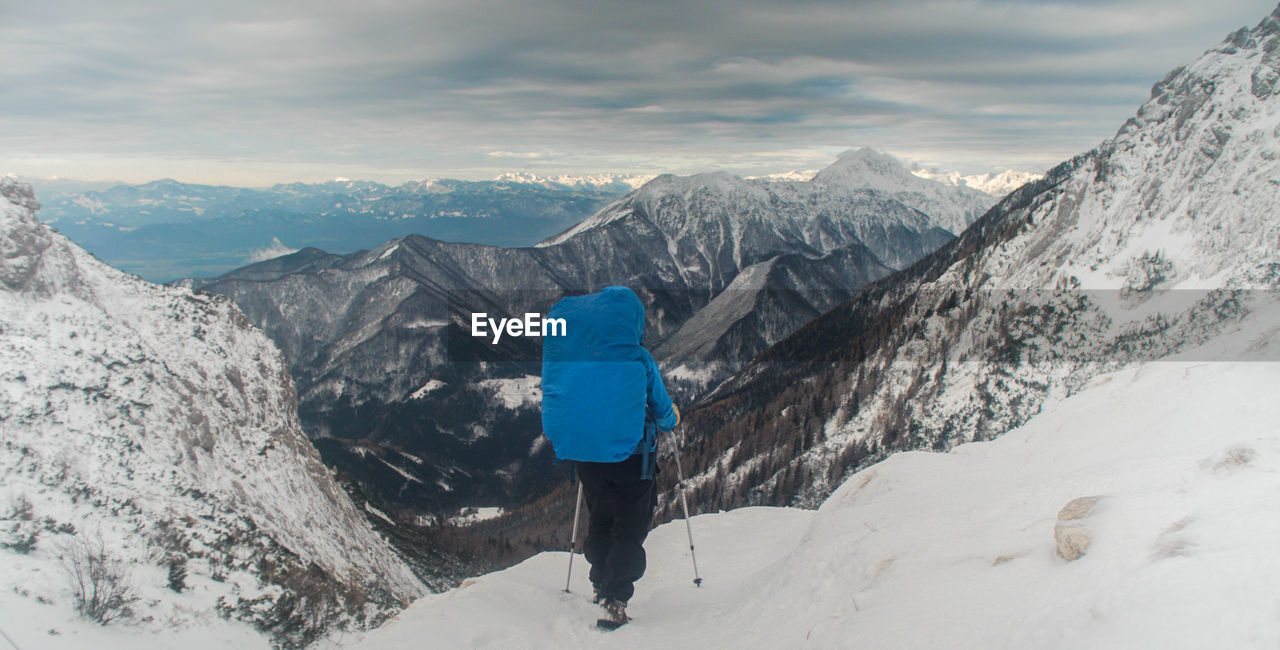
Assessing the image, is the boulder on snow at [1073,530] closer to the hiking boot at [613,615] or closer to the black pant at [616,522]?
the black pant at [616,522]

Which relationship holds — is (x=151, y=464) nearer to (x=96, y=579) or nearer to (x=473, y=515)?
(x=96, y=579)

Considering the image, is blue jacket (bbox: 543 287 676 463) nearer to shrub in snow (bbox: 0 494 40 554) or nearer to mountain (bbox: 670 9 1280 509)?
shrub in snow (bbox: 0 494 40 554)

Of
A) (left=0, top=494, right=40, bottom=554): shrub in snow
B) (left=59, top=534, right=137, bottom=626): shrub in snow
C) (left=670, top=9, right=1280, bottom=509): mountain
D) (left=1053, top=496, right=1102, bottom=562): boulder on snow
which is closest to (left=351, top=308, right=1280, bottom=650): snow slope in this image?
(left=1053, top=496, right=1102, bottom=562): boulder on snow

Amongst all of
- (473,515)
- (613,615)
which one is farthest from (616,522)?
(473,515)

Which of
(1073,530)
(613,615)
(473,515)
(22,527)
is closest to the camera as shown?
(1073,530)

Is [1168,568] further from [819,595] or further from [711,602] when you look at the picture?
[711,602]

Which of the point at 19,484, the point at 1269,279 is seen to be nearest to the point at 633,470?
the point at 19,484
